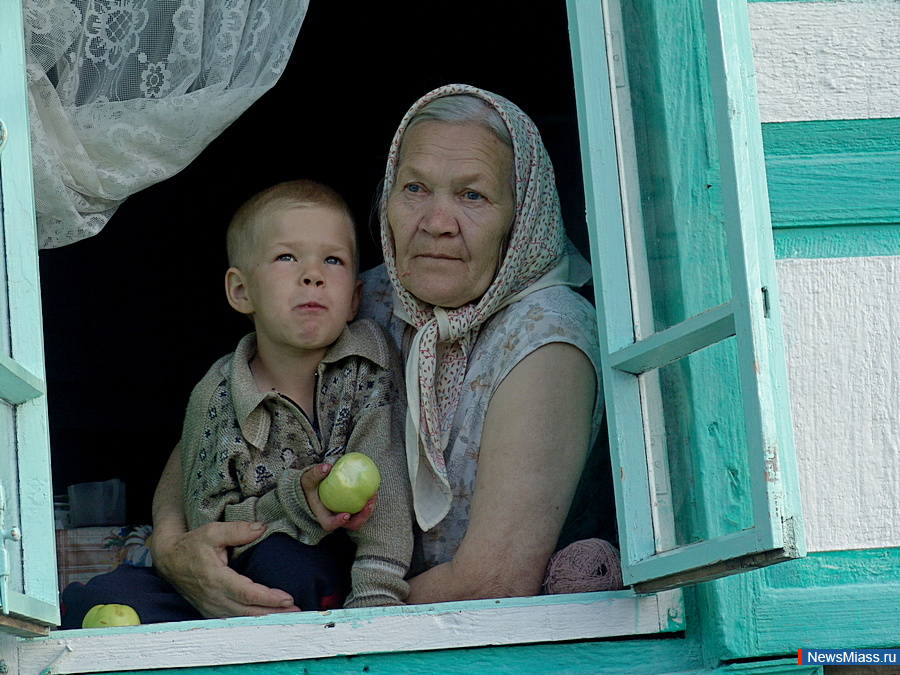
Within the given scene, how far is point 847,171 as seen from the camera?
2354mm

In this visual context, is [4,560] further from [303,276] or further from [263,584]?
[303,276]

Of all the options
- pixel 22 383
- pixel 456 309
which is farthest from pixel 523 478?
pixel 22 383

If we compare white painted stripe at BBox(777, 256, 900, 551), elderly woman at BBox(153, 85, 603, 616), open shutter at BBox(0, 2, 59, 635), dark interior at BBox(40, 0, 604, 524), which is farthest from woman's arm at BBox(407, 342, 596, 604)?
dark interior at BBox(40, 0, 604, 524)

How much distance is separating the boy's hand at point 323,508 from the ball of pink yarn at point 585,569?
1.28 feet

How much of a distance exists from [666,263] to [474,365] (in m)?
0.63

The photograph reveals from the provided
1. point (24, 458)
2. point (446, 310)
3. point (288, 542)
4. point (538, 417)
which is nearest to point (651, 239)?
point (538, 417)

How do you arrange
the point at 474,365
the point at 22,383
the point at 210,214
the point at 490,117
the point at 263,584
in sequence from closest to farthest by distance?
the point at 22,383 < the point at 263,584 < the point at 474,365 < the point at 490,117 < the point at 210,214

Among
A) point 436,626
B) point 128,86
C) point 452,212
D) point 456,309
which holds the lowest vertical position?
point 436,626

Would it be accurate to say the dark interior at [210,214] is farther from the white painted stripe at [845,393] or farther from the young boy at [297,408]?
the white painted stripe at [845,393]

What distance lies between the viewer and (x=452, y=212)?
2.68m

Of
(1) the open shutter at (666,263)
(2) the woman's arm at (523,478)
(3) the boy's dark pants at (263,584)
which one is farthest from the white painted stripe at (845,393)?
(3) the boy's dark pants at (263,584)

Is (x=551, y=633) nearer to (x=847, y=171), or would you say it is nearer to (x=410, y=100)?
(x=847, y=171)

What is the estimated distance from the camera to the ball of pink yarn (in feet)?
7.50

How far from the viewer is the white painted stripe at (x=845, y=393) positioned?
2.24m
